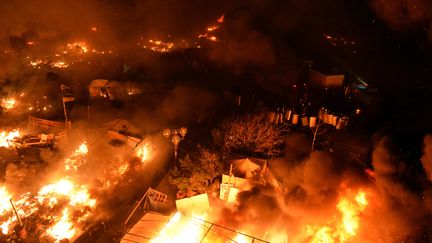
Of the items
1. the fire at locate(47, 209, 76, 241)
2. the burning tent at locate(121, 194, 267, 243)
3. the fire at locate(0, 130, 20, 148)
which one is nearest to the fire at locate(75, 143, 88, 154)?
the fire at locate(47, 209, 76, 241)

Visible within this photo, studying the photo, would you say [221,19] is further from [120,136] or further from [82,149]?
[82,149]

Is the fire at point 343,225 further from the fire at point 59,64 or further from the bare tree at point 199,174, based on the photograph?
the fire at point 59,64

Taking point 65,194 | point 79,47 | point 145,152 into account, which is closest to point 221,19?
point 79,47

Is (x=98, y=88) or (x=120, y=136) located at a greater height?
(x=98, y=88)

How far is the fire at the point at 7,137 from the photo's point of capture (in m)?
18.7

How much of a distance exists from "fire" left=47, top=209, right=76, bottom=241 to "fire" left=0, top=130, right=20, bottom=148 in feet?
26.4

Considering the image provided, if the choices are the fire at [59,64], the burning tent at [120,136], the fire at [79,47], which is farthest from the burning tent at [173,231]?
the fire at [79,47]

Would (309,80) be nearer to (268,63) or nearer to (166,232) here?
(268,63)

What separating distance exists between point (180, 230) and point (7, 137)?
14048 mm

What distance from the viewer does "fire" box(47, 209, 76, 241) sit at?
13434mm

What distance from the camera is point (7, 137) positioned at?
19047 mm

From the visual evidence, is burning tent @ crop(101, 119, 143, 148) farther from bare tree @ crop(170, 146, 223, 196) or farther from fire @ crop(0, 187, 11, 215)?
fire @ crop(0, 187, 11, 215)

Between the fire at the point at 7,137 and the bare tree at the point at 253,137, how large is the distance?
1340 centimetres

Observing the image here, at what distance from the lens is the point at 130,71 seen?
80.9 ft
